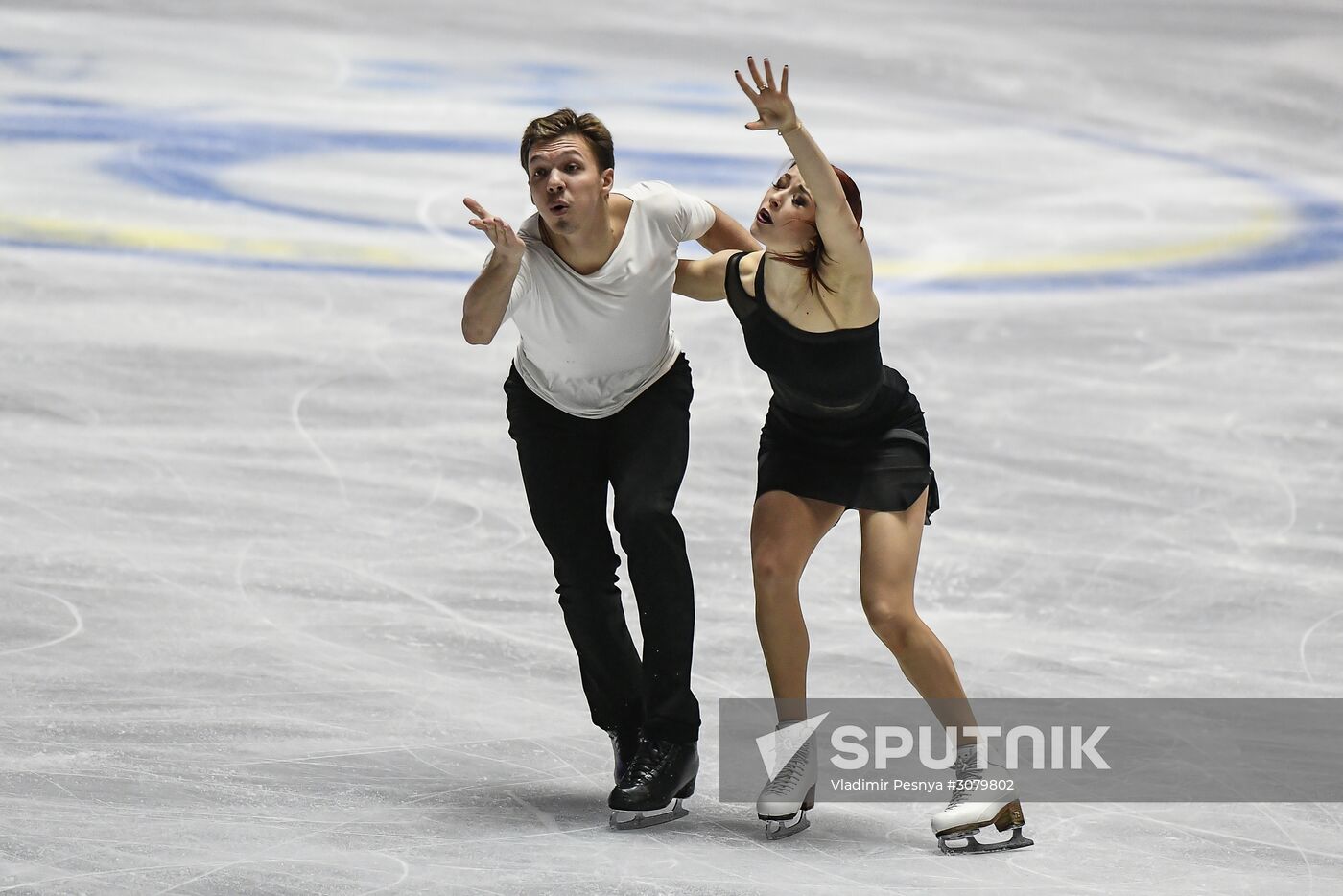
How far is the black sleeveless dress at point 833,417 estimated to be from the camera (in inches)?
146

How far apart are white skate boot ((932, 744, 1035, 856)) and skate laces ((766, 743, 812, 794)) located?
30cm

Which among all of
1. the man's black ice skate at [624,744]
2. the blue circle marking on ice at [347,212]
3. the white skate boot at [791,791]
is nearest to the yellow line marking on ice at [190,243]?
the blue circle marking on ice at [347,212]

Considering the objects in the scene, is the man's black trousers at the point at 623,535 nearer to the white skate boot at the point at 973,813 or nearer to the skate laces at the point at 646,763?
the skate laces at the point at 646,763

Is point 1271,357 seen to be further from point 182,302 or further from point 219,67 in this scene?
point 219,67

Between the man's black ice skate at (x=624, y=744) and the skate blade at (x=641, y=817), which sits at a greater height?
the man's black ice skate at (x=624, y=744)

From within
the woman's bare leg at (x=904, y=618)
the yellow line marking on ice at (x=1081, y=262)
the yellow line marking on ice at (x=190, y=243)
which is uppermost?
the yellow line marking on ice at (x=1081, y=262)

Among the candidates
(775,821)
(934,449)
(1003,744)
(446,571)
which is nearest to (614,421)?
(775,821)

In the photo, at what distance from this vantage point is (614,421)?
385cm

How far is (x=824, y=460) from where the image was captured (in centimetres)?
383

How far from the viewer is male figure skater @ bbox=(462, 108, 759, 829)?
373cm

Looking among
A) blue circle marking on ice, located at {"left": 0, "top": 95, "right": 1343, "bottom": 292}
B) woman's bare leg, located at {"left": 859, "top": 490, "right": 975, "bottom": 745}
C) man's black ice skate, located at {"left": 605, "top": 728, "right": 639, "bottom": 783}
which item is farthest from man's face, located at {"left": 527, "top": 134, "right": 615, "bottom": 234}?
blue circle marking on ice, located at {"left": 0, "top": 95, "right": 1343, "bottom": 292}

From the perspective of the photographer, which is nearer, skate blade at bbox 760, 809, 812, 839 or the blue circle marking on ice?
skate blade at bbox 760, 809, 812, 839

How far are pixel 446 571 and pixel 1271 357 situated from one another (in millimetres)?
4362

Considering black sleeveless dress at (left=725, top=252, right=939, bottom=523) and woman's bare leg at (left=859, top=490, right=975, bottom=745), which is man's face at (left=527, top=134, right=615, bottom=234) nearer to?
black sleeveless dress at (left=725, top=252, right=939, bottom=523)
